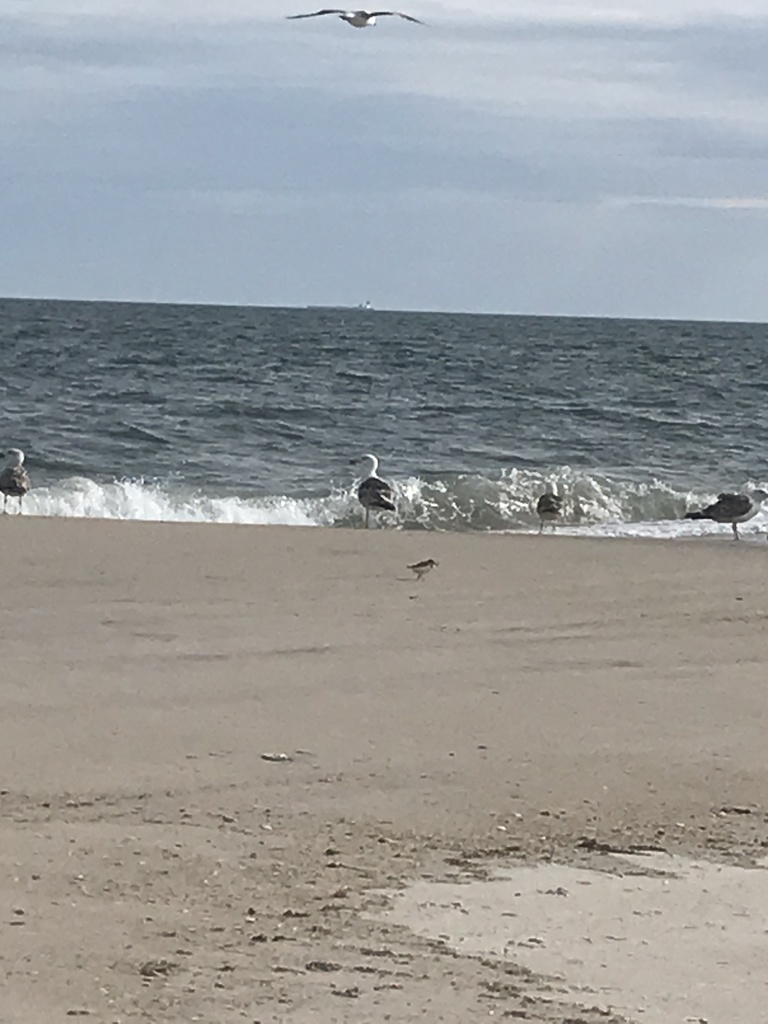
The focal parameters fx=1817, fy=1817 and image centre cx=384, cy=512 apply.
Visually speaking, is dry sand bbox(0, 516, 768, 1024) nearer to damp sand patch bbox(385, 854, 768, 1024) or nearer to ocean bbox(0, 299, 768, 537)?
damp sand patch bbox(385, 854, 768, 1024)

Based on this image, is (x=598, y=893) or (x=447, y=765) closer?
(x=598, y=893)

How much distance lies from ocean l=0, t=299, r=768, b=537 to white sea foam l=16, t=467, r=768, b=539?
4 centimetres

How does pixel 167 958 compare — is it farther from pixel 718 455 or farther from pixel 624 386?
pixel 624 386

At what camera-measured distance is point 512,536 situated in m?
15.3

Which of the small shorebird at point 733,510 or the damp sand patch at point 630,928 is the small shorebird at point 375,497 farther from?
the damp sand patch at point 630,928

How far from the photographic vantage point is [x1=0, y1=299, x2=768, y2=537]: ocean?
20.2 m

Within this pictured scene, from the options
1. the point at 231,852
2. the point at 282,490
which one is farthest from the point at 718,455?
the point at 231,852

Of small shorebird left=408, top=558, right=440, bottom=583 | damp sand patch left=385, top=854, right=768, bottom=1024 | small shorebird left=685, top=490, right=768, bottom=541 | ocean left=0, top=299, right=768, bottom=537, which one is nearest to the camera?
damp sand patch left=385, top=854, right=768, bottom=1024

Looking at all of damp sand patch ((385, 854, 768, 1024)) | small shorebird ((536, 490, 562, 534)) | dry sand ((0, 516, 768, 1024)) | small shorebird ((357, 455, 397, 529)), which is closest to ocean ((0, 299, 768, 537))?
small shorebird ((536, 490, 562, 534))

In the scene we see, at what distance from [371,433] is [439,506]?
8653 millimetres

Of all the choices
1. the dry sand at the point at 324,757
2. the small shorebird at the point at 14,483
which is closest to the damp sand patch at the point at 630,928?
the dry sand at the point at 324,757

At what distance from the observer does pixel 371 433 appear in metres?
28.9

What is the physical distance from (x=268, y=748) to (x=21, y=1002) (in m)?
2.97

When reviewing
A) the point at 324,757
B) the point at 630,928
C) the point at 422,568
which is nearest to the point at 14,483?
the point at 422,568
